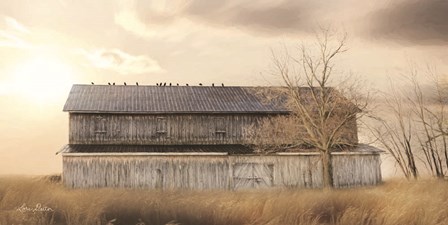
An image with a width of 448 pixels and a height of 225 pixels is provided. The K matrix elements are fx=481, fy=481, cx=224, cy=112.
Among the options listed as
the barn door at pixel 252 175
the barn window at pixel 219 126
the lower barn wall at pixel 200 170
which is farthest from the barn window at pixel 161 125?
the barn door at pixel 252 175

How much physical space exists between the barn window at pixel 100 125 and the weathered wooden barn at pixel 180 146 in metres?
0.07

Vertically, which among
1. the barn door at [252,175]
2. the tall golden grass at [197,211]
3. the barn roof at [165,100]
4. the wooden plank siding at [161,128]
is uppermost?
the barn roof at [165,100]

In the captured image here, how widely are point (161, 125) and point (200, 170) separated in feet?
17.2

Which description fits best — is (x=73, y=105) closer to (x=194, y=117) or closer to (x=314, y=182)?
(x=194, y=117)

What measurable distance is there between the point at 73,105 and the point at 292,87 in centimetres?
1571

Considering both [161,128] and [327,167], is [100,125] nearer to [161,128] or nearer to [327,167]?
[161,128]

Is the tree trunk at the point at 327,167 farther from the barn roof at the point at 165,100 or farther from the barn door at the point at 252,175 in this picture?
the barn roof at the point at 165,100

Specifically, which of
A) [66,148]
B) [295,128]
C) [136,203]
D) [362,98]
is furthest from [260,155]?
[136,203]

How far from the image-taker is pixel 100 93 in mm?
36094

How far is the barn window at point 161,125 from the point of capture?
3450cm

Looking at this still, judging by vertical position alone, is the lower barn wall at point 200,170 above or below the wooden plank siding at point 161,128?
below

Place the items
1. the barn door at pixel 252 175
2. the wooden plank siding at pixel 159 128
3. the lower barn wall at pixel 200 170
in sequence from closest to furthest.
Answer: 1. the lower barn wall at pixel 200 170
2. the barn door at pixel 252 175
3. the wooden plank siding at pixel 159 128

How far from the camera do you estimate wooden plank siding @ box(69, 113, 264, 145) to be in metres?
33.8

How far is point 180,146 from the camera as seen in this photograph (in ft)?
110
